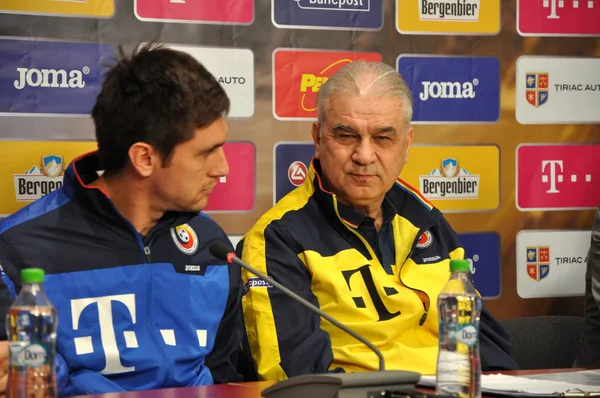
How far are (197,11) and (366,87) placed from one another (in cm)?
71

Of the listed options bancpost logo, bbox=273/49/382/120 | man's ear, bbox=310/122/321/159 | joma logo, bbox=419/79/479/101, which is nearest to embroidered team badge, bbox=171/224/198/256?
man's ear, bbox=310/122/321/159

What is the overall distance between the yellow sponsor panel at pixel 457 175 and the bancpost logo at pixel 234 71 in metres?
0.68

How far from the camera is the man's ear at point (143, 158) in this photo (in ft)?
7.70

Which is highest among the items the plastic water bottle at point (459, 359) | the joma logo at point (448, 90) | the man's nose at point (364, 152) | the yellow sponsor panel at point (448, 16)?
the yellow sponsor panel at point (448, 16)

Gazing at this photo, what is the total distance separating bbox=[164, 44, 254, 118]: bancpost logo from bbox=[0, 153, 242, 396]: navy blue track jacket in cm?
82

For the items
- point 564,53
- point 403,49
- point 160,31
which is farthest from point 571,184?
point 160,31

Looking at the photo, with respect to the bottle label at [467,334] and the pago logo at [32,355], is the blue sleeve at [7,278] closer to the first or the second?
the pago logo at [32,355]

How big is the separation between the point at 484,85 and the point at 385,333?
1.29m

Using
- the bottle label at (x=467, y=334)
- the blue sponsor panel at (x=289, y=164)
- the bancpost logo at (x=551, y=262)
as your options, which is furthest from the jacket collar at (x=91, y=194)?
the bancpost logo at (x=551, y=262)

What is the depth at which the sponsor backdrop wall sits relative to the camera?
2.95 m

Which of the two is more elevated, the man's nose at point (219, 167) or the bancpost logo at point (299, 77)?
A: the bancpost logo at point (299, 77)

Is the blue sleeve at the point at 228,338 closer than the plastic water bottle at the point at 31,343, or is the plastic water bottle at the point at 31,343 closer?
the plastic water bottle at the point at 31,343

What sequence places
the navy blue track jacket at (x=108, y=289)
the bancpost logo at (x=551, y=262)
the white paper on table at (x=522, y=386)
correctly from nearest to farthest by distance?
1. the white paper on table at (x=522, y=386)
2. the navy blue track jacket at (x=108, y=289)
3. the bancpost logo at (x=551, y=262)

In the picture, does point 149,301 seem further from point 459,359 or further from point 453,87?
point 453,87
